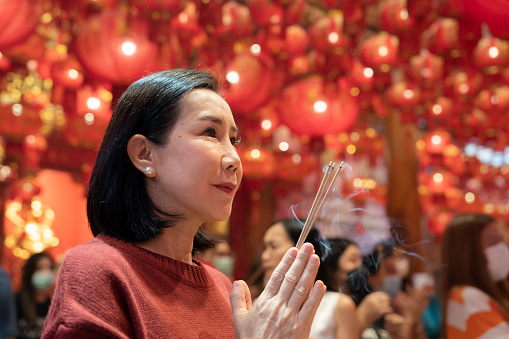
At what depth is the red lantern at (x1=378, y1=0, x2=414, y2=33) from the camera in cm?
418

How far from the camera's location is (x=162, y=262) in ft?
4.07

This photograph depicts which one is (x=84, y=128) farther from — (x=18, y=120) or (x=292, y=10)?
(x=292, y=10)

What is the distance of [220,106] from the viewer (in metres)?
1.33

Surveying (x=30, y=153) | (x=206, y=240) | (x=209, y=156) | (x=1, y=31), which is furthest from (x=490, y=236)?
(x=30, y=153)

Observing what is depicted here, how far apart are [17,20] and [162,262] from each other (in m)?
2.30

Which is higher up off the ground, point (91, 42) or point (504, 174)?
point (91, 42)

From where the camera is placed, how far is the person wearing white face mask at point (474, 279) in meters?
2.51

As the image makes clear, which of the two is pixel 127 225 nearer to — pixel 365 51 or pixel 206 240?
pixel 206 240

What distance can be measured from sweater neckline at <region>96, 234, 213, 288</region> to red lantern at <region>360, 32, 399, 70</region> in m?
3.77

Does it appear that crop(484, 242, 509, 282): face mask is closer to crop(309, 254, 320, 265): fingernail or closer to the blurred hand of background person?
the blurred hand of background person

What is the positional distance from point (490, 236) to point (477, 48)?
2240 mm

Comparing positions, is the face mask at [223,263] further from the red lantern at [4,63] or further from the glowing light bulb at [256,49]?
the red lantern at [4,63]

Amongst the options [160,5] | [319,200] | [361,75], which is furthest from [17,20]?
[361,75]

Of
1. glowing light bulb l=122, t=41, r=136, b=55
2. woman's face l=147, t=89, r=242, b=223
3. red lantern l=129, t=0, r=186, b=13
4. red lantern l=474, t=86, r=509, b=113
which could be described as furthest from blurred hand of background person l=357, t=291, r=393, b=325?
red lantern l=474, t=86, r=509, b=113
